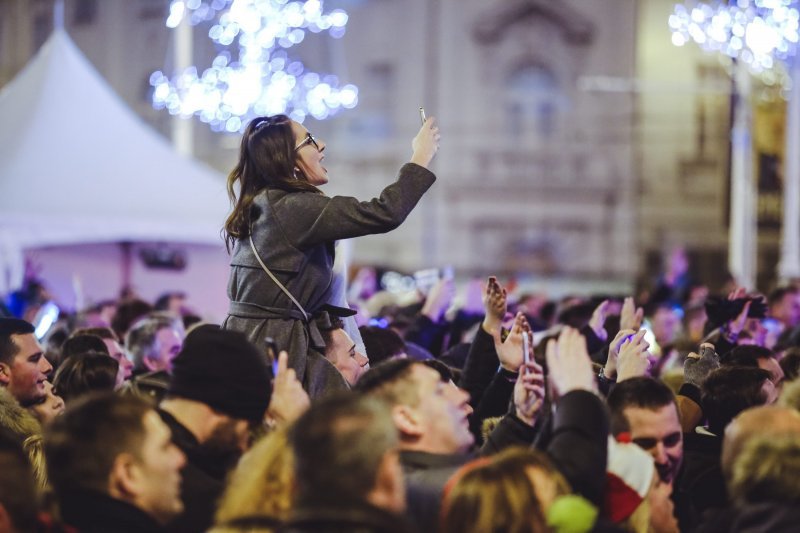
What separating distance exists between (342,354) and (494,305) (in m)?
1.04

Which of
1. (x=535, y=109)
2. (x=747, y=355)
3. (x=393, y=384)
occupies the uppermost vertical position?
(x=535, y=109)

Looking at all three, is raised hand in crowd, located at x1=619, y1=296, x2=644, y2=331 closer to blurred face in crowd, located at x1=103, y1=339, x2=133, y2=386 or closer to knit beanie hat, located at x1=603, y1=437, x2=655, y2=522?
blurred face in crowd, located at x1=103, y1=339, x2=133, y2=386

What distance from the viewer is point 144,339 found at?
8.05 m

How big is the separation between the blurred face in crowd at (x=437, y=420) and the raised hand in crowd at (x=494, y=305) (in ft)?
6.48

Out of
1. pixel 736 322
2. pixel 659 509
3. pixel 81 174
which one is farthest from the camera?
pixel 81 174

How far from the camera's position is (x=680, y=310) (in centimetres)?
A: 1412

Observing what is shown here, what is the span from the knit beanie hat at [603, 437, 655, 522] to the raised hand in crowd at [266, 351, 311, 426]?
105 centimetres

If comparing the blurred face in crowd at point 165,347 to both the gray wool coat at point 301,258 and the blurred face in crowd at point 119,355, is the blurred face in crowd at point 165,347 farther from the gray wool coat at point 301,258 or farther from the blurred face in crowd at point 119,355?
the gray wool coat at point 301,258

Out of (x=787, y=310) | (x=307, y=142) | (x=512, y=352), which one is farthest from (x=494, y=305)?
(x=787, y=310)

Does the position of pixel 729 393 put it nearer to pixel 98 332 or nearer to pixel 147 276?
pixel 98 332

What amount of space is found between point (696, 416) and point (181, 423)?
9.10ft

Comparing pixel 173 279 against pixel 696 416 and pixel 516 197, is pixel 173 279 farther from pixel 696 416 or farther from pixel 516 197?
pixel 516 197

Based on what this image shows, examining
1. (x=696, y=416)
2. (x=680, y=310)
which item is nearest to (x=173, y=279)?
(x=680, y=310)

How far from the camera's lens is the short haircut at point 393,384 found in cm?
391
